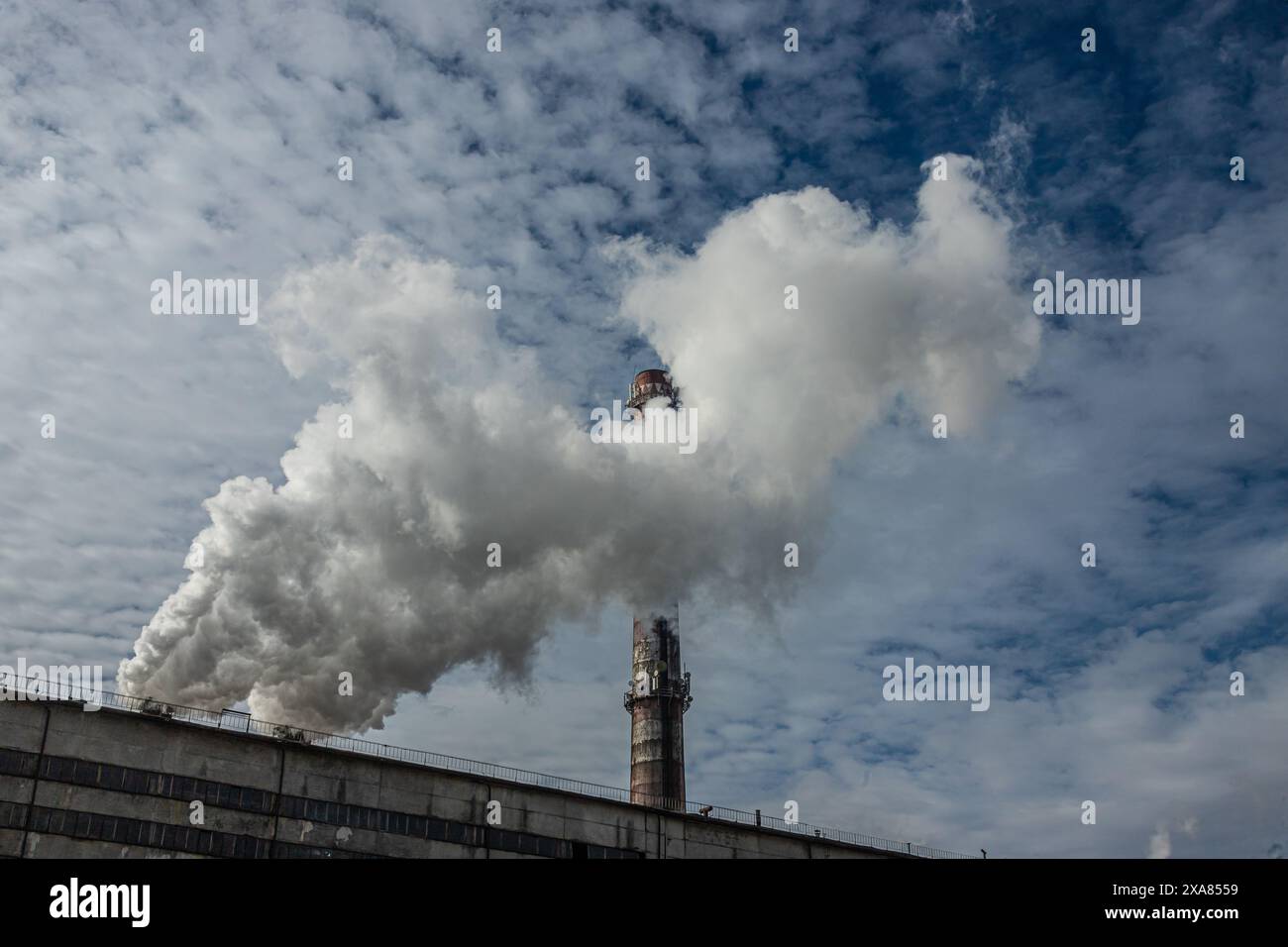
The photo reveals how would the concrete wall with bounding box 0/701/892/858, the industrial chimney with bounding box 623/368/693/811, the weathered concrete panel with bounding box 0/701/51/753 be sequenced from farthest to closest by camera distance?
1. the industrial chimney with bounding box 623/368/693/811
2. the concrete wall with bounding box 0/701/892/858
3. the weathered concrete panel with bounding box 0/701/51/753

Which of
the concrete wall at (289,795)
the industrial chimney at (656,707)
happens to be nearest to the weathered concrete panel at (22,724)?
the concrete wall at (289,795)

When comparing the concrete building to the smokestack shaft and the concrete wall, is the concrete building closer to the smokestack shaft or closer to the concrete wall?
the concrete wall

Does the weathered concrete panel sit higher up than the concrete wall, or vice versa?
the weathered concrete panel

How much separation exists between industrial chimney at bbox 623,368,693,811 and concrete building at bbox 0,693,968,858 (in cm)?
1397

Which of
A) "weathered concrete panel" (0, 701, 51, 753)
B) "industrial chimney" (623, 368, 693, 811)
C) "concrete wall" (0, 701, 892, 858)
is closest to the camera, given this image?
"weathered concrete panel" (0, 701, 51, 753)

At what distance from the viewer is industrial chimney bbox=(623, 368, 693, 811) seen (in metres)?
47.6

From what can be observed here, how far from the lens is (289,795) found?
2827 cm

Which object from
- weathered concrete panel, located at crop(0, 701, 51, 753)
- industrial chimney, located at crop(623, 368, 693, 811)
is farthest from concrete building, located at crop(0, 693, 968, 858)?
industrial chimney, located at crop(623, 368, 693, 811)

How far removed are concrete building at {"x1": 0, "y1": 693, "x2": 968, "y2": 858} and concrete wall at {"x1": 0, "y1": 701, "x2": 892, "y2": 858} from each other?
0.10 ft

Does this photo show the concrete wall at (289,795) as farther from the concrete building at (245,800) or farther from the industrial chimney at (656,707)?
the industrial chimney at (656,707)

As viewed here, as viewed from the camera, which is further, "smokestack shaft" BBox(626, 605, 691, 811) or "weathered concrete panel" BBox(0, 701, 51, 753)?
"smokestack shaft" BBox(626, 605, 691, 811)

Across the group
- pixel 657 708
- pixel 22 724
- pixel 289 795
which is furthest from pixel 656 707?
pixel 22 724
